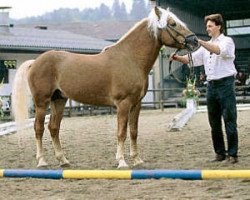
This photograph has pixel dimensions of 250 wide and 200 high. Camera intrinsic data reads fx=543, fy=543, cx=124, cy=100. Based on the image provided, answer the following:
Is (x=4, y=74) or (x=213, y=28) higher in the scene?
(x=213, y=28)

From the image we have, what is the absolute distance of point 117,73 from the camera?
6668 millimetres

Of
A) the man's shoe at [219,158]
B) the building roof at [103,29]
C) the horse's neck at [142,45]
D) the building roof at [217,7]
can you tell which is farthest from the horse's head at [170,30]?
the building roof at [103,29]

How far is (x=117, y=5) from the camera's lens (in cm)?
13088

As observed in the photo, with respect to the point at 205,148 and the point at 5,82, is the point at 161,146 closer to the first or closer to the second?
the point at 205,148

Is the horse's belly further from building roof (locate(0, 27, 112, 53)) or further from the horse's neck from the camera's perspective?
building roof (locate(0, 27, 112, 53))

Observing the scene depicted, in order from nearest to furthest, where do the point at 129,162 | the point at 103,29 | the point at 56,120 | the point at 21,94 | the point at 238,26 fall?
the point at 129,162
the point at 56,120
the point at 21,94
the point at 238,26
the point at 103,29

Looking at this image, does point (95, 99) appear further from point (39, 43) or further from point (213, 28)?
point (39, 43)

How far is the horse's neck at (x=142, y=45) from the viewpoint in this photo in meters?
6.86

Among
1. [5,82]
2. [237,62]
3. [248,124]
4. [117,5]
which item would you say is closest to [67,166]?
[248,124]

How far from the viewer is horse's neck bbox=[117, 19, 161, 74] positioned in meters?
6.86

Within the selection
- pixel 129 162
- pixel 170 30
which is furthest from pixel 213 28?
pixel 129 162

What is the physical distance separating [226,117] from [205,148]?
1.87m

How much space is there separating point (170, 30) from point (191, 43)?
33cm

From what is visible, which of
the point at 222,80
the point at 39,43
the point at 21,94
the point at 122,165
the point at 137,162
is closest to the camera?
the point at 122,165
